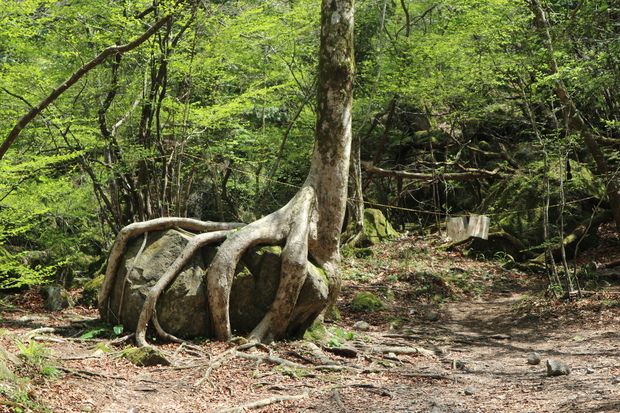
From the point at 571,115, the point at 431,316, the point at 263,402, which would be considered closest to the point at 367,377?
the point at 263,402

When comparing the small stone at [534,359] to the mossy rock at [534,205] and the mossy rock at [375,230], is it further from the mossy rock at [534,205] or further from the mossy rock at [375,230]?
the mossy rock at [375,230]

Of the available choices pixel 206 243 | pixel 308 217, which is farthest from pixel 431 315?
pixel 206 243

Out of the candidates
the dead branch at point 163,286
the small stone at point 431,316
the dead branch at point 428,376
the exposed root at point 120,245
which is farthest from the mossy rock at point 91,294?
the dead branch at point 428,376

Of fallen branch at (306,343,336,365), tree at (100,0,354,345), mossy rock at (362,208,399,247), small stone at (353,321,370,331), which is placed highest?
tree at (100,0,354,345)

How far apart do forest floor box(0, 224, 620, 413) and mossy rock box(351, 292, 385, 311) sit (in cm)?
13

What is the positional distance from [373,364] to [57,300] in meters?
6.09

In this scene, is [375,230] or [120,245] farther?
[375,230]

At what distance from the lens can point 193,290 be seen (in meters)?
7.04

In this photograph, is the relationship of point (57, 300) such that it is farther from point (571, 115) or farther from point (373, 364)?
point (571, 115)

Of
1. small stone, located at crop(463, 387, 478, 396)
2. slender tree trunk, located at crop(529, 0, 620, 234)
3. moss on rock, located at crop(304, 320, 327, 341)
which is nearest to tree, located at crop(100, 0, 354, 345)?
moss on rock, located at crop(304, 320, 327, 341)

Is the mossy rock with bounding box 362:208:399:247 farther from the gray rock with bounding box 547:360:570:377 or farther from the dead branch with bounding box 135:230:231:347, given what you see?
the gray rock with bounding box 547:360:570:377

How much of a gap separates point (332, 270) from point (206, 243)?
1862 millimetres

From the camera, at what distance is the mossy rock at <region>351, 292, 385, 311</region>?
31.8 ft

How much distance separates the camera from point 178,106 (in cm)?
1025
